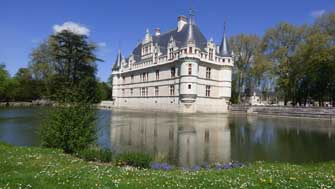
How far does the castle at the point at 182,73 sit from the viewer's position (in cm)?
3978

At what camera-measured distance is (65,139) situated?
888 cm

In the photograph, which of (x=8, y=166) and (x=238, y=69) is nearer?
(x=8, y=166)

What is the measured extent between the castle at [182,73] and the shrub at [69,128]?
100 feet

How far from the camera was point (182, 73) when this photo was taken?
131 ft

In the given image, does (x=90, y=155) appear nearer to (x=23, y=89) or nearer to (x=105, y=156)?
(x=105, y=156)

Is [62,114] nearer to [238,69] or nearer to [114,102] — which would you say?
[238,69]

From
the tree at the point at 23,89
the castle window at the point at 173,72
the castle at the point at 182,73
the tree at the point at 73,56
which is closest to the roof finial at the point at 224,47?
the castle at the point at 182,73

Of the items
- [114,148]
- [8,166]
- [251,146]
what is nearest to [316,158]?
[251,146]

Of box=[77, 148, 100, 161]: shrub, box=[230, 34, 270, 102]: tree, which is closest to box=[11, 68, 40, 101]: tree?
box=[230, 34, 270, 102]: tree

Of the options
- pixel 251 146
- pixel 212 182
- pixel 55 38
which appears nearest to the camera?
pixel 212 182

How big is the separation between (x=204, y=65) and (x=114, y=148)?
33.6m

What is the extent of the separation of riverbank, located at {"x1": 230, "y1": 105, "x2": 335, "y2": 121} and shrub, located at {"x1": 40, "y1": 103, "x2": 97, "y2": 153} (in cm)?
2969

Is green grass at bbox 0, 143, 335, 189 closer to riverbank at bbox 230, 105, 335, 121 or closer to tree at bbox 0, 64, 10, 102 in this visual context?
riverbank at bbox 230, 105, 335, 121

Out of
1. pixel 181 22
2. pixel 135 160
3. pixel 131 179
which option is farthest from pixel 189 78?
pixel 131 179
